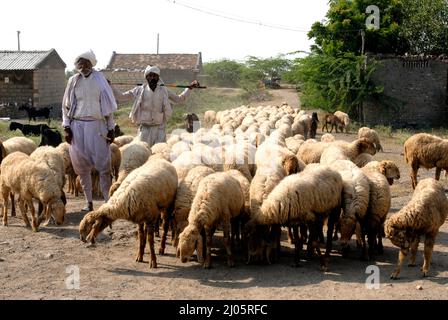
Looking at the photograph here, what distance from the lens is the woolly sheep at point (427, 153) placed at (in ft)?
35.9

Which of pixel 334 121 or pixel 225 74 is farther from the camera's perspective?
pixel 225 74

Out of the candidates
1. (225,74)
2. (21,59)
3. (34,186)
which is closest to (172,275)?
(34,186)

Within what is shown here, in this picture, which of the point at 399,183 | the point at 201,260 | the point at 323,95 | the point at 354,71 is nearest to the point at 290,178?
the point at 201,260

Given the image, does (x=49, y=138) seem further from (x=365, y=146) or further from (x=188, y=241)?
(x=188, y=241)

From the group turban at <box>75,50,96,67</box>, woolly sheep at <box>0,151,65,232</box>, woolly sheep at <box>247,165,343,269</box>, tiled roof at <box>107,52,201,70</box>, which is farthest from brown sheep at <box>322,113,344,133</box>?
tiled roof at <box>107,52,201,70</box>

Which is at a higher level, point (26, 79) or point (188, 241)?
point (26, 79)

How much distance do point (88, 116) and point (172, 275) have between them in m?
2.91

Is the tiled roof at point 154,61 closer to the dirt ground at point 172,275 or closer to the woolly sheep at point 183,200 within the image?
the dirt ground at point 172,275

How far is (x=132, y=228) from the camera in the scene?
7.83 metres

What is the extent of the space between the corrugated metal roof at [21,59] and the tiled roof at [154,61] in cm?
1133

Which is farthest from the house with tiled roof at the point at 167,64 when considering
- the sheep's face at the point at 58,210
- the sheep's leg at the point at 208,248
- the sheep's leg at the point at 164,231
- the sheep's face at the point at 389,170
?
the sheep's leg at the point at 208,248

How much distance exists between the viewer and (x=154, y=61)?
140 ft

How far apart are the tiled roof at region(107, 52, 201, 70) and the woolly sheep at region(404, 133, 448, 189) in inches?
1260

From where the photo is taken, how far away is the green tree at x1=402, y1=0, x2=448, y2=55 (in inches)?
1122
